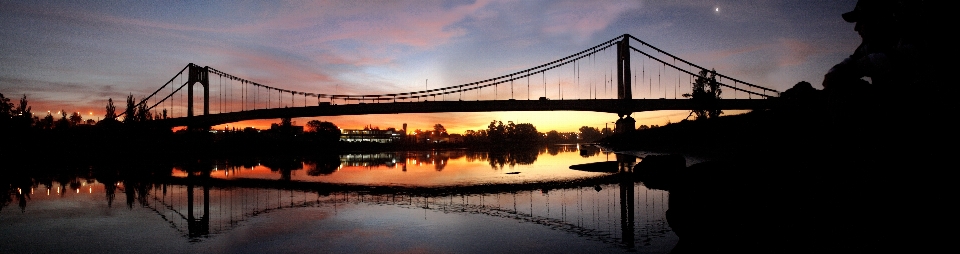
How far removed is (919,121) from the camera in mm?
4066

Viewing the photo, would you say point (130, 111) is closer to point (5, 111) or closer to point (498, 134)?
point (5, 111)

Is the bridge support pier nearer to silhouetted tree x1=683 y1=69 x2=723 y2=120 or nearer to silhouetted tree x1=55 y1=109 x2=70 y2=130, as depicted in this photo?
silhouetted tree x1=683 y1=69 x2=723 y2=120

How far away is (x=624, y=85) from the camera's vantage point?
211 ft

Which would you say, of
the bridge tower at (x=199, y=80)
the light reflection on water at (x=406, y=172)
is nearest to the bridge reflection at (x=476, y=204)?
the light reflection on water at (x=406, y=172)

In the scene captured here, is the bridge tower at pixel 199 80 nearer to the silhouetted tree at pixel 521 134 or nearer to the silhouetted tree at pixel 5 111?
the silhouetted tree at pixel 5 111

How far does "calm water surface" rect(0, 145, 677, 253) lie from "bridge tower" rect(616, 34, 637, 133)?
1674 inches

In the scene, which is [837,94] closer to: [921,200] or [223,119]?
[921,200]

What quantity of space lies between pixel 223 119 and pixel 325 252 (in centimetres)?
7282

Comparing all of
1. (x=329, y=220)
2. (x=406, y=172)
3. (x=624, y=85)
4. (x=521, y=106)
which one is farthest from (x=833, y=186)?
(x=624, y=85)

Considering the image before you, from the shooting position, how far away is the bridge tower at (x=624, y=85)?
2511 inches

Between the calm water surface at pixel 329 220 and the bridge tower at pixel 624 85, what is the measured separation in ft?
139

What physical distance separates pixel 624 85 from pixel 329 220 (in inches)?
2206

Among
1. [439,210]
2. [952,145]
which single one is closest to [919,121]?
[952,145]

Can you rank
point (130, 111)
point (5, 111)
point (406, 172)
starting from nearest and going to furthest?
point (406, 172) < point (5, 111) < point (130, 111)
